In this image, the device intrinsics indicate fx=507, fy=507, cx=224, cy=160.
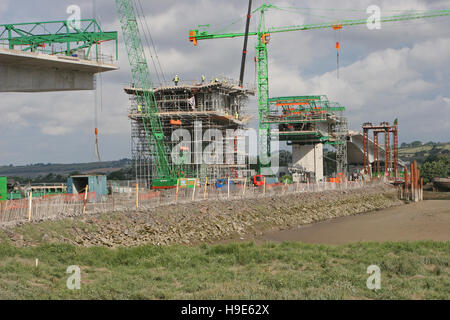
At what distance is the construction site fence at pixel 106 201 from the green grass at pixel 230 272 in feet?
16.9

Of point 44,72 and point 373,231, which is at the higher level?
point 44,72

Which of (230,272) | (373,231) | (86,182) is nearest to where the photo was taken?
(230,272)

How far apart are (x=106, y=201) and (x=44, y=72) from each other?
11.3 metres

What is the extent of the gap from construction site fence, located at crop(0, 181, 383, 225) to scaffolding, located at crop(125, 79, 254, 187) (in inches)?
1005

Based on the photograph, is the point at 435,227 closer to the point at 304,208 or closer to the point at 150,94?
the point at 304,208

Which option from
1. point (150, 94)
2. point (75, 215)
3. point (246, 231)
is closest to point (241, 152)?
point (150, 94)

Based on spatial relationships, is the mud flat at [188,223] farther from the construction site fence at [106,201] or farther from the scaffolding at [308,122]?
the scaffolding at [308,122]

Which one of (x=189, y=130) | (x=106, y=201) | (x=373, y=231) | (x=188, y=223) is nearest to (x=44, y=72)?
(x=106, y=201)

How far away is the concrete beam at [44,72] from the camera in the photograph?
120ft

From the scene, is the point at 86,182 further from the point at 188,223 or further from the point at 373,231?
the point at 373,231

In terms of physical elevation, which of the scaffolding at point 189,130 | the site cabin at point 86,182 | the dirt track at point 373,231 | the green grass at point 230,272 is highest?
the scaffolding at point 189,130

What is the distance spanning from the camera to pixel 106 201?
3581 cm

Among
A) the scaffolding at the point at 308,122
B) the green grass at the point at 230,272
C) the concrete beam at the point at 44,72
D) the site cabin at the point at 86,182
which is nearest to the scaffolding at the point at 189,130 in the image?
the scaffolding at the point at 308,122
